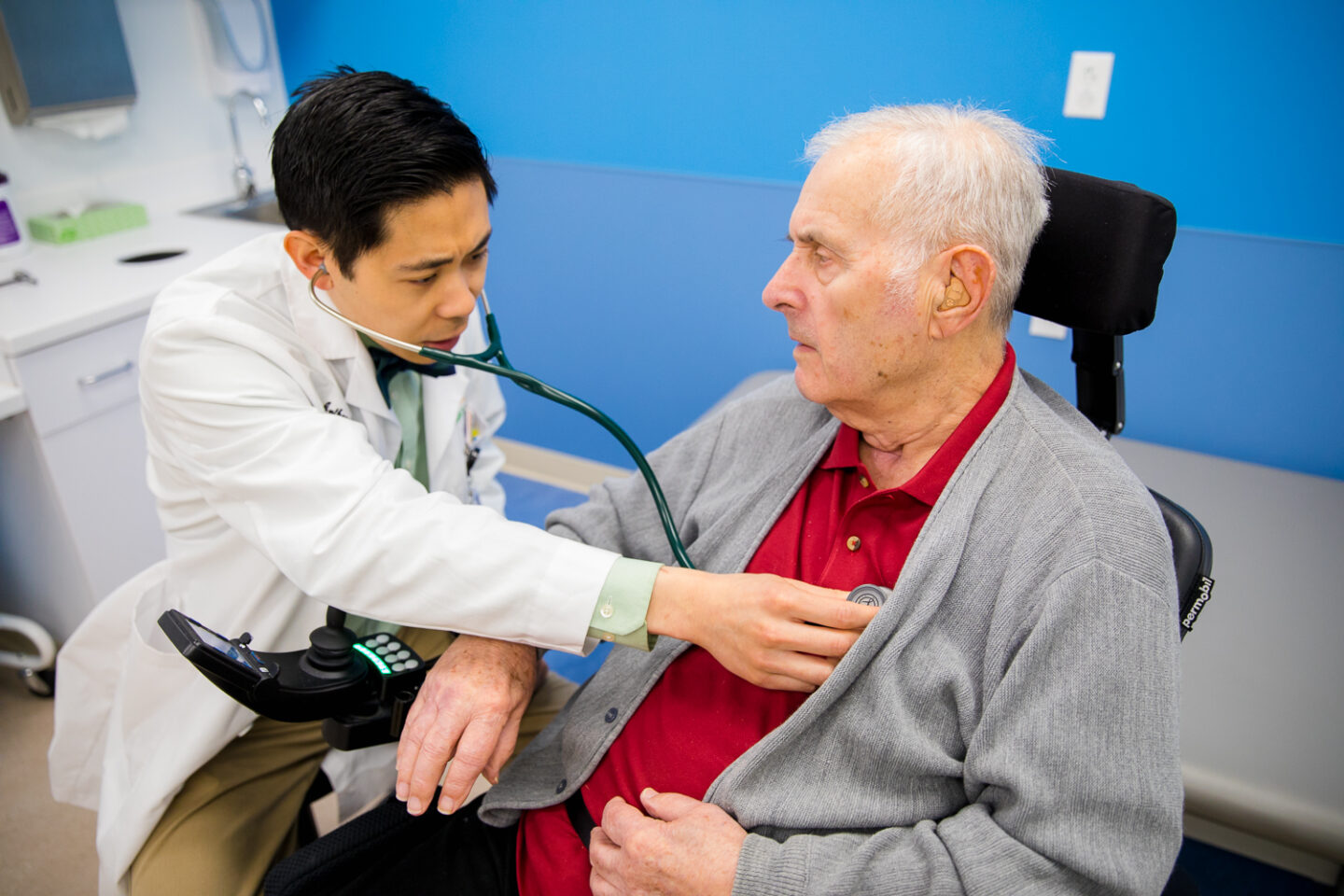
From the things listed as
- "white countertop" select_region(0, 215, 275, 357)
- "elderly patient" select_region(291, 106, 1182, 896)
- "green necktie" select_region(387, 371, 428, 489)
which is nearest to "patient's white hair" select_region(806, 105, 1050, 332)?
"elderly patient" select_region(291, 106, 1182, 896)

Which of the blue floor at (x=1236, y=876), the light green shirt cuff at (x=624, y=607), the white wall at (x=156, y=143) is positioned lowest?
the blue floor at (x=1236, y=876)

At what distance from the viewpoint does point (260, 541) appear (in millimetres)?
1058

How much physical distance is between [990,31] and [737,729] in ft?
5.01

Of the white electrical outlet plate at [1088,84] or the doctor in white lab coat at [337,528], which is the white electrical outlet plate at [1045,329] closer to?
the white electrical outlet plate at [1088,84]

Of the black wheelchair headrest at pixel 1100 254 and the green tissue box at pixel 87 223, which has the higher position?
the black wheelchair headrest at pixel 1100 254

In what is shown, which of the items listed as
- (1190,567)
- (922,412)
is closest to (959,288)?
(922,412)

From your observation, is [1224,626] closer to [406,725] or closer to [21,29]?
[406,725]

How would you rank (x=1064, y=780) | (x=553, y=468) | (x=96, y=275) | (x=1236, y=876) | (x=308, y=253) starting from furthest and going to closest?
(x=553, y=468) → (x=96, y=275) → (x=1236, y=876) → (x=308, y=253) → (x=1064, y=780)

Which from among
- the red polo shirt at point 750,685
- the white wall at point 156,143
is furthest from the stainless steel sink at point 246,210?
the red polo shirt at point 750,685

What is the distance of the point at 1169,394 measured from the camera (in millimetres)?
1953

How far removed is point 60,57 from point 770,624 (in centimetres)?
246

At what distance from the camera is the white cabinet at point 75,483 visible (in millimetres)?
1893

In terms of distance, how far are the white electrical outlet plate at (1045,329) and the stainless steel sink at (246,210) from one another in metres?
2.14

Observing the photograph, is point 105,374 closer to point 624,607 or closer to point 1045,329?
point 624,607
